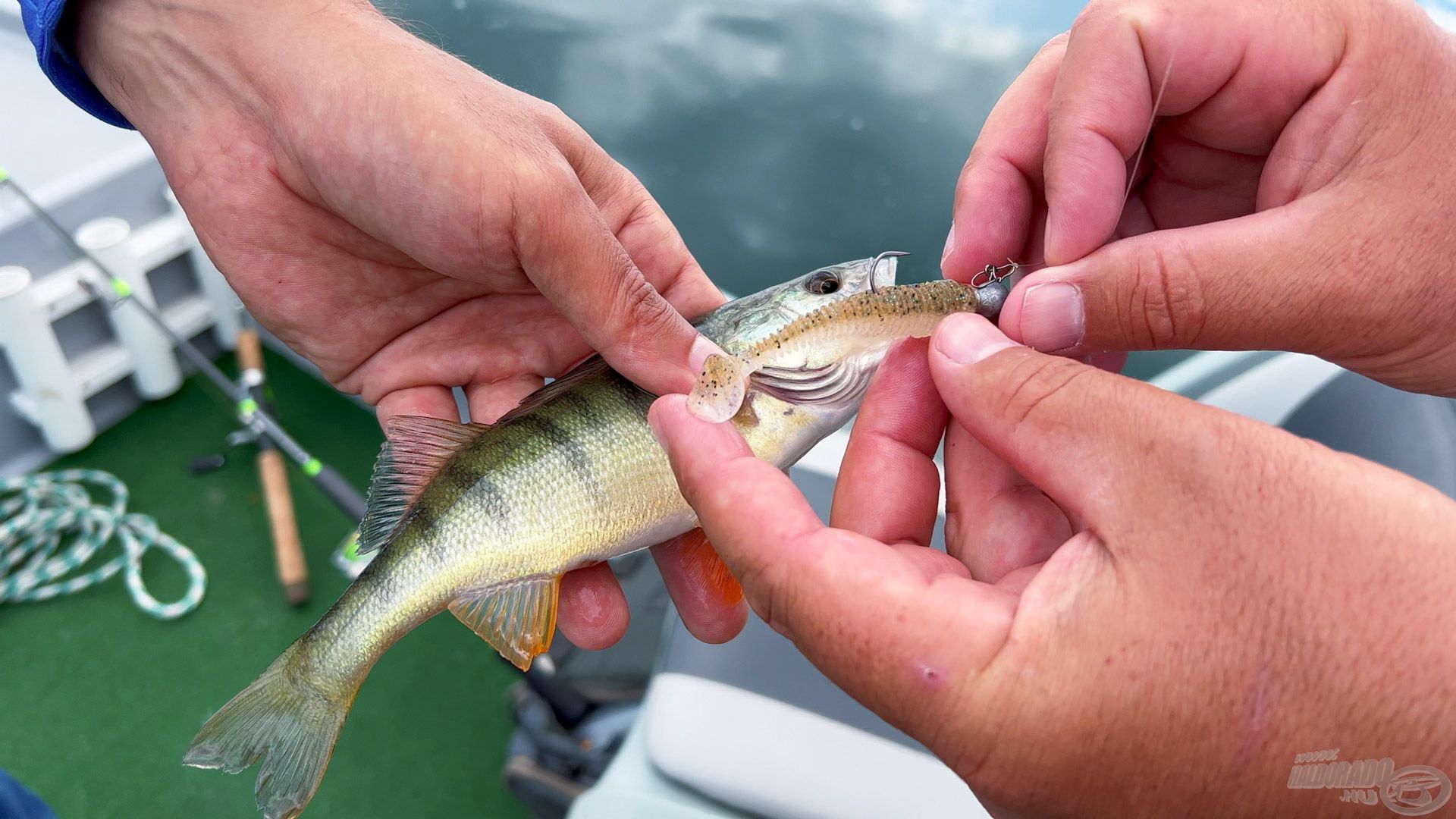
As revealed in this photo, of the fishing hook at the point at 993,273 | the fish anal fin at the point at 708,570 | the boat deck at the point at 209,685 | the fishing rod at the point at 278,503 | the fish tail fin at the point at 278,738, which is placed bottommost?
the boat deck at the point at 209,685

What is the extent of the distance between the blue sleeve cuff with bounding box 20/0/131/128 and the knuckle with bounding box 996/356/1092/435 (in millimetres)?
2377

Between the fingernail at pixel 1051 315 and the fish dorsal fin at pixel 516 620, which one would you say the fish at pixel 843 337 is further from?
the fish dorsal fin at pixel 516 620

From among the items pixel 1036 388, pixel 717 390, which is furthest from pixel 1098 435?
pixel 717 390

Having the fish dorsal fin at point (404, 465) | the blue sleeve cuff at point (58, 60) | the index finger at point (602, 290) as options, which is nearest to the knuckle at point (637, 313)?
the index finger at point (602, 290)

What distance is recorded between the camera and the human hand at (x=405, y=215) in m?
1.93

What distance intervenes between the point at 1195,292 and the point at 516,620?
151cm

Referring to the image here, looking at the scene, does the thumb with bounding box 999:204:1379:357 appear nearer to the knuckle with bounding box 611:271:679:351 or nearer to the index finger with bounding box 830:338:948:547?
the index finger with bounding box 830:338:948:547

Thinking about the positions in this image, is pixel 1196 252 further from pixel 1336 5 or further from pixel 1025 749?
pixel 1025 749

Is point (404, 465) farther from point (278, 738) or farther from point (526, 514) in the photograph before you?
point (278, 738)

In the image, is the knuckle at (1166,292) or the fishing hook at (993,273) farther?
the fishing hook at (993,273)

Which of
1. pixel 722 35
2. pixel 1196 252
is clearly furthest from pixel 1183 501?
pixel 722 35

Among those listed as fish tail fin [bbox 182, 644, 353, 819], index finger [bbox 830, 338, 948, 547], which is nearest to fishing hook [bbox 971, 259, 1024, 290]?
index finger [bbox 830, 338, 948, 547]

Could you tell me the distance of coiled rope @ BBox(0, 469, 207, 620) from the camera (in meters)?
3.72

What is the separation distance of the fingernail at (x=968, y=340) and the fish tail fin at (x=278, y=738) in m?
1.45
